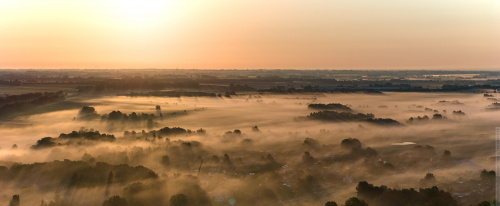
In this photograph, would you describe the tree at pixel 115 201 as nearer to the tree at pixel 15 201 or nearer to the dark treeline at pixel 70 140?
the tree at pixel 15 201

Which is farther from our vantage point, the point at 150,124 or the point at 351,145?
the point at 150,124

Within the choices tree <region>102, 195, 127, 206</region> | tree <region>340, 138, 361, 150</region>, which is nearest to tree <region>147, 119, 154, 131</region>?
tree <region>340, 138, 361, 150</region>

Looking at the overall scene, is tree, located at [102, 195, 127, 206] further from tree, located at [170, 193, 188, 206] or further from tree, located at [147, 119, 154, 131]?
tree, located at [147, 119, 154, 131]

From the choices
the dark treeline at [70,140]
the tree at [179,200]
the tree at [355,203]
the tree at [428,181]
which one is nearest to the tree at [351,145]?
the tree at [428,181]

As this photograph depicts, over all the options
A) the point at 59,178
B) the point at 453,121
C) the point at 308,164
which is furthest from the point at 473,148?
the point at 59,178

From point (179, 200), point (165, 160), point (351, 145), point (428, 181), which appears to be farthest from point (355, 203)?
point (165, 160)

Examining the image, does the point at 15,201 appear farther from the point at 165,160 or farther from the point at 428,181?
the point at 428,181
